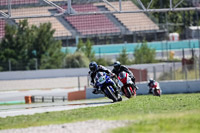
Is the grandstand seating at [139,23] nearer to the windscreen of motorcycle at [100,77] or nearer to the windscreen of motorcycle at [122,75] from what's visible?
the windscreen of motorcycle at [122,75]

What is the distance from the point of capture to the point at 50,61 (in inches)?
1794

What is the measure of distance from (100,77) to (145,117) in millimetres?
8575

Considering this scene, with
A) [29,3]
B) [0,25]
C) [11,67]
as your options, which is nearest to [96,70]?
[29,3]

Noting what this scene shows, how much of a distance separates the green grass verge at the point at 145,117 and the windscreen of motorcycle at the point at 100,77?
3.64 m

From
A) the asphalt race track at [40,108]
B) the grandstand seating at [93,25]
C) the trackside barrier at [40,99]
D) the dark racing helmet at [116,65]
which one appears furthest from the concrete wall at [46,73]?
the dark racing helmet at [116,65]

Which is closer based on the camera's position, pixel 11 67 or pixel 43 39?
pixel 11 67

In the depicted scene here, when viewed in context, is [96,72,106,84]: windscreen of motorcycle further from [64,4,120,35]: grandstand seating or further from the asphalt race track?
[64,4,120,35]: grandstand seating

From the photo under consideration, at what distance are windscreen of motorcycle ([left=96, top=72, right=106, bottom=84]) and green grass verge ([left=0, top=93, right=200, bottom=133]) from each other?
11.9ft

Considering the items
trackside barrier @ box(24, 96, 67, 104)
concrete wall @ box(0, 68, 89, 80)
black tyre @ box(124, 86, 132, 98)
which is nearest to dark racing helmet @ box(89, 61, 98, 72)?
black tyre @ box(124, 86, 132, 98)

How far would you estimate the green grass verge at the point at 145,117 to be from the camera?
1036 cm

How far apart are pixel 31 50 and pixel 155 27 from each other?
15.8 m

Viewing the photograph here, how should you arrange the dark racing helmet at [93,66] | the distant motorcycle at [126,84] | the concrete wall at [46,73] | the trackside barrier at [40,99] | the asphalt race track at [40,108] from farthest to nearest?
the concrete wall at [46,73] → the trackside barrier at [40,99] → the distant motorcycle at [126,84] → the dark racing helmet at [93,66] → the asphalt race track at [40,108]

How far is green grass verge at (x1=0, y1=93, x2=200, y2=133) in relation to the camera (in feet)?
34.0

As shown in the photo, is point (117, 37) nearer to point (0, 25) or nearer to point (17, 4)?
point (0, 25)
